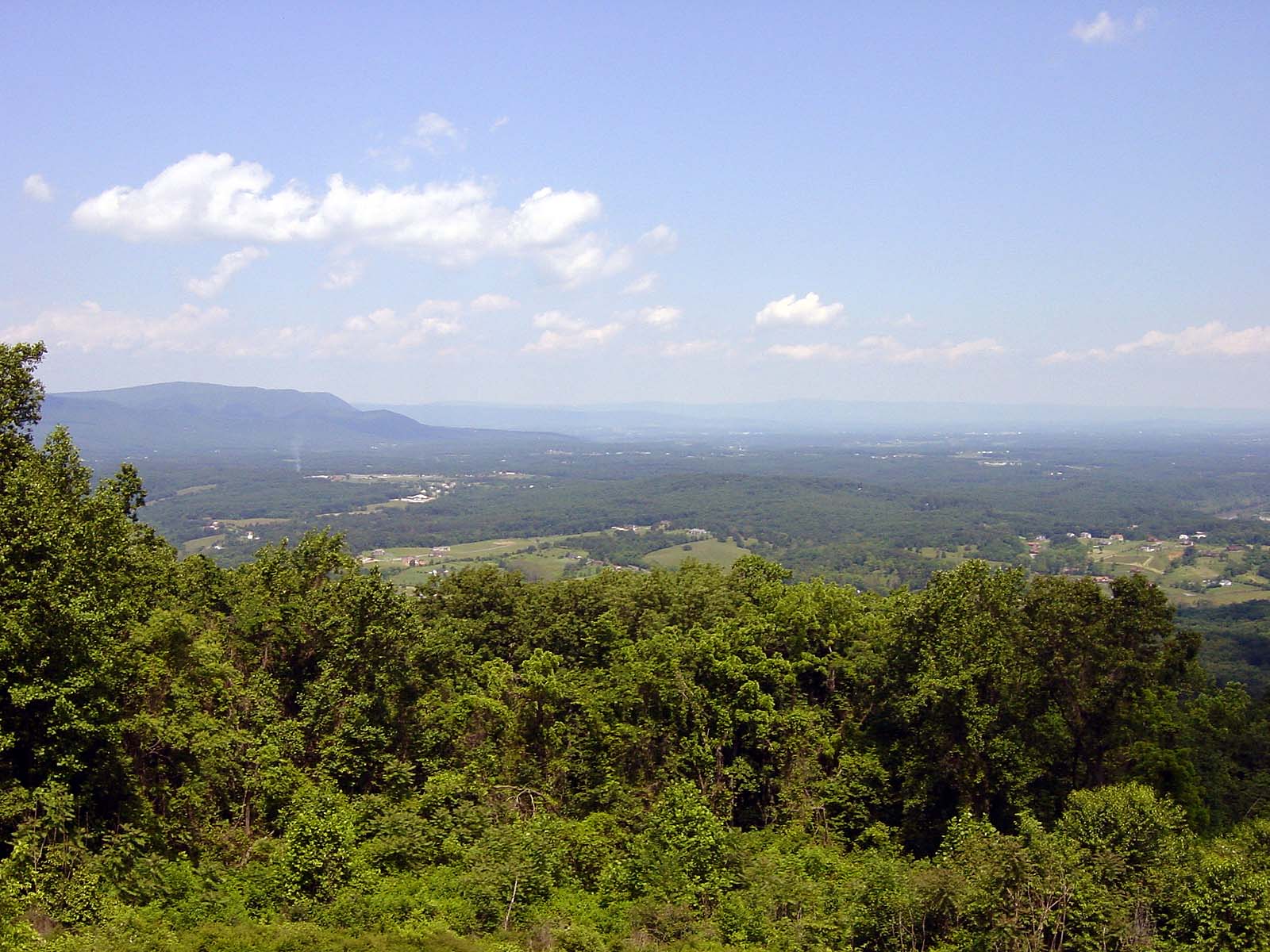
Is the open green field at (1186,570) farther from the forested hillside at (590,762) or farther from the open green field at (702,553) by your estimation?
the forested hillside at (590,762)

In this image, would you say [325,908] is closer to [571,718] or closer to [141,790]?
[141,790]

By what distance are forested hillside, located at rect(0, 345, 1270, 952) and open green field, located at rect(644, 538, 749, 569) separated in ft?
274

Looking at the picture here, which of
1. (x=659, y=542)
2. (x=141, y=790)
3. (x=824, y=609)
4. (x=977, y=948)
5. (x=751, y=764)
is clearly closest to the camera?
(x=977, y=948)

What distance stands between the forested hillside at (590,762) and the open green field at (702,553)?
8338 centimetres

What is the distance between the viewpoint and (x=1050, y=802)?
19500 mm

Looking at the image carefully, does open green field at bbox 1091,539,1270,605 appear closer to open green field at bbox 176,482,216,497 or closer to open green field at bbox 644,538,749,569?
open green field at bbox 644,538,749,569

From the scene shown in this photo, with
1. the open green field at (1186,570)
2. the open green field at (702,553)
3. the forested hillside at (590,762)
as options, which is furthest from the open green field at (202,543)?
the open green field at (1186,570)

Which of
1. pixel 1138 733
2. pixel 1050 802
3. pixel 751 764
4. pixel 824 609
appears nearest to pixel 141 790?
pixel 751 764

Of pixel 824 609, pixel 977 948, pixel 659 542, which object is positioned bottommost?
pixel 659 542

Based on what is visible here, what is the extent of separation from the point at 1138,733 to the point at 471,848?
57.7ft

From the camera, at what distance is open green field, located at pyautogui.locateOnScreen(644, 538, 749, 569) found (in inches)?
4434

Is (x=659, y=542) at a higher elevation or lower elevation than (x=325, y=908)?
lower

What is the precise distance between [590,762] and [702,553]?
334 feet

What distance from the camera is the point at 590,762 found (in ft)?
66.3
